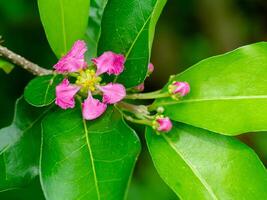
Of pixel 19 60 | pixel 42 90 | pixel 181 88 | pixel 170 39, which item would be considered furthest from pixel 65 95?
pixel 170 39

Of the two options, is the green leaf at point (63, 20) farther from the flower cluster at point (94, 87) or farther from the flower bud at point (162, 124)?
the flower bud at point (162, 124)

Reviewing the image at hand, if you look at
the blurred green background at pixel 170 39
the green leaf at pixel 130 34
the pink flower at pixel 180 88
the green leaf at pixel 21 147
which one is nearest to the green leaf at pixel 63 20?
the green leaf at pixel 130 34

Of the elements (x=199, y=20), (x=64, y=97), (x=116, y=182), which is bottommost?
(x=199, y=20)

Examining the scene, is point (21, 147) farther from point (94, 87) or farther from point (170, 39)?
point (170, 39)

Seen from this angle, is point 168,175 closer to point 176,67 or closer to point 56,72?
point 56,72

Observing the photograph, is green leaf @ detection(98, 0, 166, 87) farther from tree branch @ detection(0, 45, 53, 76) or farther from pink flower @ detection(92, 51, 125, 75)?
tree branch @ detection(0, 45, 53, 76)

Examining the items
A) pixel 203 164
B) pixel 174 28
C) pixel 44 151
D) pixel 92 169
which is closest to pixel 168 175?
pixel 203 164
